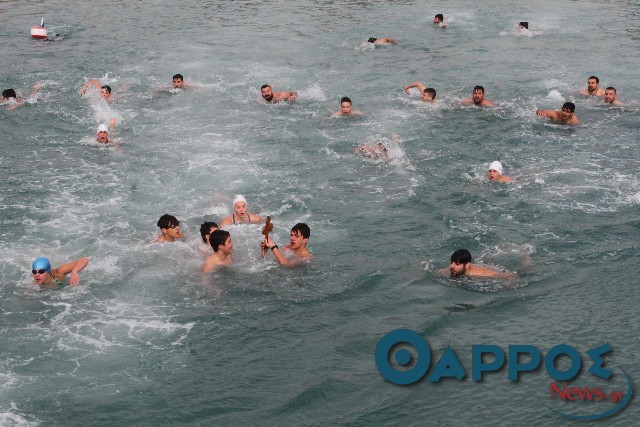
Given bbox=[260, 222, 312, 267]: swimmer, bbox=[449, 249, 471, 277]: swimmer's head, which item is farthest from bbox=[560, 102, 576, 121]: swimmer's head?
bbox=[260, 222, 312, 267]: swimmer

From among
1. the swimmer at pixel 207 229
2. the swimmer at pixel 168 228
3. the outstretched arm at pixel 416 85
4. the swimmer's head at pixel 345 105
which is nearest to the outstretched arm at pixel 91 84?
the swimmer's head at pixel 345 105

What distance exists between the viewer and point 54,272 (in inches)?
489

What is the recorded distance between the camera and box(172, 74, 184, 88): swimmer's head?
875 inches

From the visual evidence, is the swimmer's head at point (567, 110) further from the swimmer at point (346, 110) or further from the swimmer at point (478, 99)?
the swimmer at point (346, 110)

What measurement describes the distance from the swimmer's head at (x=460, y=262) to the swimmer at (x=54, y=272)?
20.2 feet

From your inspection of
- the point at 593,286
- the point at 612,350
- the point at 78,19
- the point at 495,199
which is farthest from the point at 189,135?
the point at 78,19

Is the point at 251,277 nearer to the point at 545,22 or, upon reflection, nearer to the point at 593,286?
the point at 593,286

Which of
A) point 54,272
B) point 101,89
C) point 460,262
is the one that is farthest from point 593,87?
point 54,272

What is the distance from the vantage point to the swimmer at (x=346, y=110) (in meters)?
19.9

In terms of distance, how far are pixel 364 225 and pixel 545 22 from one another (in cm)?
1940

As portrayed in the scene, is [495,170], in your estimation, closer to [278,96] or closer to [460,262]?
[460,262]

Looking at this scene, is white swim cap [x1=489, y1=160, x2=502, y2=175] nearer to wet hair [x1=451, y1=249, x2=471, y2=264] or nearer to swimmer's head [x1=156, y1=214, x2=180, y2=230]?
wet hair [x1=451, y1=249, x2=471, y2=264]

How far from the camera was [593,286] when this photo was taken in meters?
12.0

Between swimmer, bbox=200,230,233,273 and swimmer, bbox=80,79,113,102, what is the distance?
32.4ft
